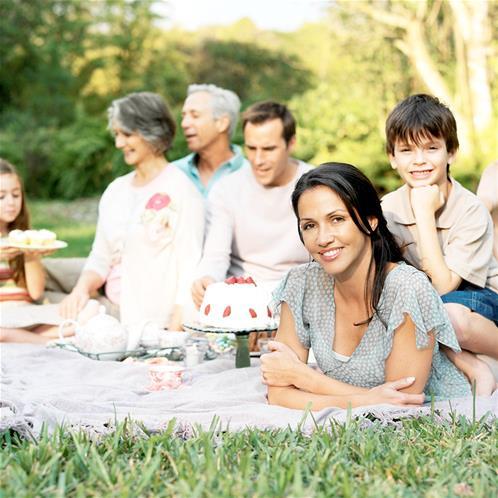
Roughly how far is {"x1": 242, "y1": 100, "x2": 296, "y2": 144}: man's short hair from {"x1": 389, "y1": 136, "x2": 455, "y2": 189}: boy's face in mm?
1355

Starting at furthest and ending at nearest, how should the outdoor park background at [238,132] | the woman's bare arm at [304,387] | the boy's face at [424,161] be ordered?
1. the boy's face at [424,161]
2. the woman's bare arm at [304,387]
3. the outdoor park background at [238,132]

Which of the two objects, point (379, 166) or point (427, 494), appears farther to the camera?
point (379, 166)

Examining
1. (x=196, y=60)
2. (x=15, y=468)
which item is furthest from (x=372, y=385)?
(x=196, y=60)

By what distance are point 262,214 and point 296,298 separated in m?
1.74

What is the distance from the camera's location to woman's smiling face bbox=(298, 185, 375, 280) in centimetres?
366

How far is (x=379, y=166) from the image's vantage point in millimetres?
13875

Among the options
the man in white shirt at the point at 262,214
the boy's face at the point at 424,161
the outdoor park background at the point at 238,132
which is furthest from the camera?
the man in white shirt at the point at 262,214

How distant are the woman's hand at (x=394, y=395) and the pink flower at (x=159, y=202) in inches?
97.7

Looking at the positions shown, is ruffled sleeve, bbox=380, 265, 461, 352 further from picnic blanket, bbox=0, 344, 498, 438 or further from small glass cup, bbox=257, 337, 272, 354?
small glass cup, bbox=257, 337, 272, 354

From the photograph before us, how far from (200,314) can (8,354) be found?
1.22 meters

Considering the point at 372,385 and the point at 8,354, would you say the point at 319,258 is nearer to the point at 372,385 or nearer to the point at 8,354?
the point at 372,385

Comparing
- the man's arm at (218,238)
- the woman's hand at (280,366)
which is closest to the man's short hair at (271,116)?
the man's arm at (218,238)

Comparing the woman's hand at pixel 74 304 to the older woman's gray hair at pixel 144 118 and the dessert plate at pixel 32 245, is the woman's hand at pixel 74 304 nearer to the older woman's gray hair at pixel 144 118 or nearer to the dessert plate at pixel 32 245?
the dessert plate at pixel 32 245

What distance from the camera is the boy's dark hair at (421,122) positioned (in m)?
4.30
